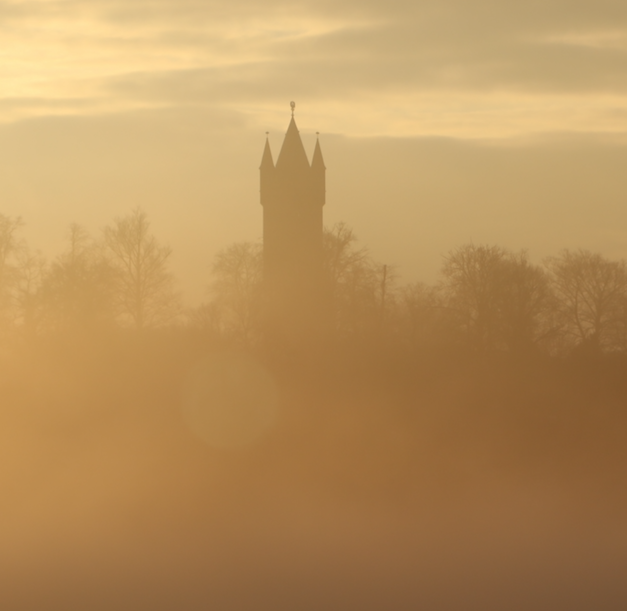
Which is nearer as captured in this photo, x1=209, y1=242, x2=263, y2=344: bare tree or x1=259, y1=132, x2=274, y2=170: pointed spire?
x1=209, y1=242, x2=263, y2=344: bare tree

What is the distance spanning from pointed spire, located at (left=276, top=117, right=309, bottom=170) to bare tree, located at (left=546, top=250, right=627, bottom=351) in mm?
19770

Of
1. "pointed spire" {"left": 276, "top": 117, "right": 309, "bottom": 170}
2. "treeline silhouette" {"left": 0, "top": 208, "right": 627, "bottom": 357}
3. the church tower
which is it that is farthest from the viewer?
"pointed spire" {"left": 276, "top": 117, "right": 309, "bottom": 170}

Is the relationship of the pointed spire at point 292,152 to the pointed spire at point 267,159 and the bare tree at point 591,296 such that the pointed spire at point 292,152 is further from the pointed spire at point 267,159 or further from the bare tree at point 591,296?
the bare tree at point 591,296

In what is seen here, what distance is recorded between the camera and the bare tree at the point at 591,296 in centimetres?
4141

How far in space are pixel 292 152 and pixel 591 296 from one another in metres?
23.2

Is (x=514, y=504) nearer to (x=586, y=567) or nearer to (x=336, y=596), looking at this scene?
(x=586, y=567)

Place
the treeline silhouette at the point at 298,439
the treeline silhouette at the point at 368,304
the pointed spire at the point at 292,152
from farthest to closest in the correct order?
the pointed spire at the point at 292,152 → the treeline silhouette at the point at 368,304 → the treeline silhouette at the point at 298,439

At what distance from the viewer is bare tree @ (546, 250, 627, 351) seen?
41.4 m

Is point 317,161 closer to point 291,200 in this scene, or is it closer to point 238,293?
point 291,200

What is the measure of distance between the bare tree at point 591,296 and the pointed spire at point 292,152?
778 inches

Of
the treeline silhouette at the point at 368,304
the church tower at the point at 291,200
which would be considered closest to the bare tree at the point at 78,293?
the treeline silhouette at the point at 368,304

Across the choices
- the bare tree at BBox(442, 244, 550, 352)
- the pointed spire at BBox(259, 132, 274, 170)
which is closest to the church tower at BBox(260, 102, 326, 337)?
the pointed spire at BBox(259, 132, 274, 170)

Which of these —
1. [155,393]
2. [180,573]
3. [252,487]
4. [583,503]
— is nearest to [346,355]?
[155,393]

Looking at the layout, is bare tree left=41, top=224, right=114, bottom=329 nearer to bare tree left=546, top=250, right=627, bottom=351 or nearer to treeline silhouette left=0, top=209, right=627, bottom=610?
treeline silhouette left=0, top=209, right=627, bottom=610
